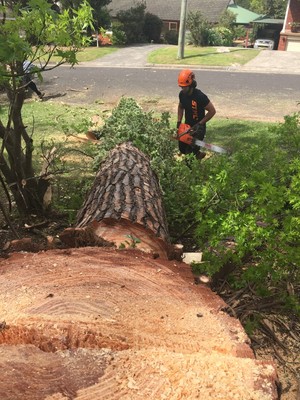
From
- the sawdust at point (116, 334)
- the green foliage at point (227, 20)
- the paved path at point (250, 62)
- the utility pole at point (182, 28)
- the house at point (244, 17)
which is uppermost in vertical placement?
the house at point (244, 17)

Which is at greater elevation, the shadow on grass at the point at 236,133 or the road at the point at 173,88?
the road at the point at 173,88

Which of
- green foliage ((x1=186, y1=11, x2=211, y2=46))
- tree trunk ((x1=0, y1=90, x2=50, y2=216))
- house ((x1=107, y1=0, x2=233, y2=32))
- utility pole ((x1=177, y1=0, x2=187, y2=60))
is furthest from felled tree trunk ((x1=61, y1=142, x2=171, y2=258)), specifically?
house ((x1=107, y1=0, x2=233, y2=32))

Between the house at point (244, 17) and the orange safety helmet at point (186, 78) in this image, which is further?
the house at point (244, 17)

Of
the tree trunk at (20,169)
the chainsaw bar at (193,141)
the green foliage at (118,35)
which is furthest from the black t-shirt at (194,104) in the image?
the green foliage at (118,35)

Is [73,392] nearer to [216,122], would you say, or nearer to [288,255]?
[288,255]

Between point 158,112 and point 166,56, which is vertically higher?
point 166,56

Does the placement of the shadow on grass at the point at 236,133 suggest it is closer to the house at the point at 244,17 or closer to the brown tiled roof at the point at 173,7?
the brown tiled roof at the point at 173,7

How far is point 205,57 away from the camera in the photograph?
21.1 meters

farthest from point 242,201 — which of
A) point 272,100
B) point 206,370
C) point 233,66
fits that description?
point 233,66

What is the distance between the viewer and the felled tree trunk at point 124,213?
272 cm

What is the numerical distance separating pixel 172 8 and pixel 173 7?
228mm

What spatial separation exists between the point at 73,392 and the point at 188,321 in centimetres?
67

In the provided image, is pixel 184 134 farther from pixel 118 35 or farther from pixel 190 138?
pixel 118 35

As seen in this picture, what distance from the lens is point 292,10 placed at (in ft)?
102
